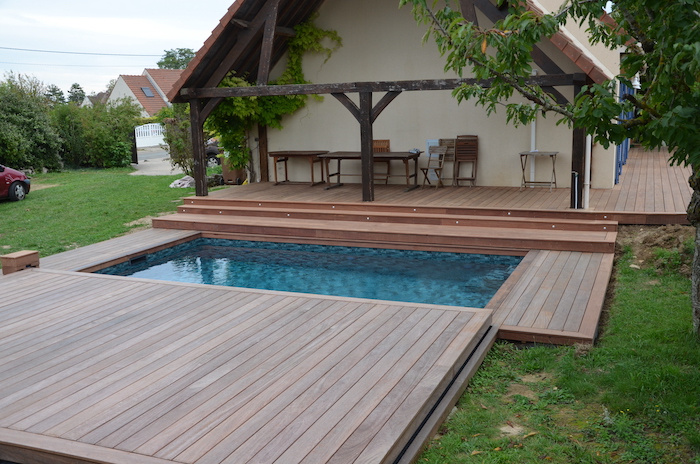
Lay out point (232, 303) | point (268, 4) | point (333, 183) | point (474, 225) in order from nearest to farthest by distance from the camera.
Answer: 1. point (232, 303)
2. point (474, 225)
3. point (268, 4)
4. point (333, 183)

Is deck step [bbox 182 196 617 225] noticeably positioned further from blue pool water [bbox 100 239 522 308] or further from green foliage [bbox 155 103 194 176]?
green foliage [bbox 155 103 194 176]

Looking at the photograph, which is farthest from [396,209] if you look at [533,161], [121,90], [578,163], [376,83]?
[121,90]

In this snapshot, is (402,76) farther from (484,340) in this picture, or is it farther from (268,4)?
(484,340)

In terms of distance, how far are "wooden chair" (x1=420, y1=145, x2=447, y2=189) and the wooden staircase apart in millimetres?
1743

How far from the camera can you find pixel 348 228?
8883 millimetres

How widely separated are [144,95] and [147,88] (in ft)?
4.01

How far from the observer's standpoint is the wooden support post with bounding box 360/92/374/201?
968cm

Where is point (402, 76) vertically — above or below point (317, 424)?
Answer: above

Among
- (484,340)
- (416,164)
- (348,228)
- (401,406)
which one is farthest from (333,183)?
(401,406)

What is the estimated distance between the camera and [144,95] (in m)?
41.1

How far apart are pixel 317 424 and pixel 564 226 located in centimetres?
584

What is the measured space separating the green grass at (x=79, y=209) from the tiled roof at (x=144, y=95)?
2452 centimetres

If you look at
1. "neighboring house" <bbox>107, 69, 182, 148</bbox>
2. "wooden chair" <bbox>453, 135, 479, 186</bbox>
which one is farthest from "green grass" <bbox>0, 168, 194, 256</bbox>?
"neighboring house" <bbox>107, 69, 182, 148</bbox>

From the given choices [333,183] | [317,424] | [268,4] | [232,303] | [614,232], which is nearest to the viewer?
[317,424]
